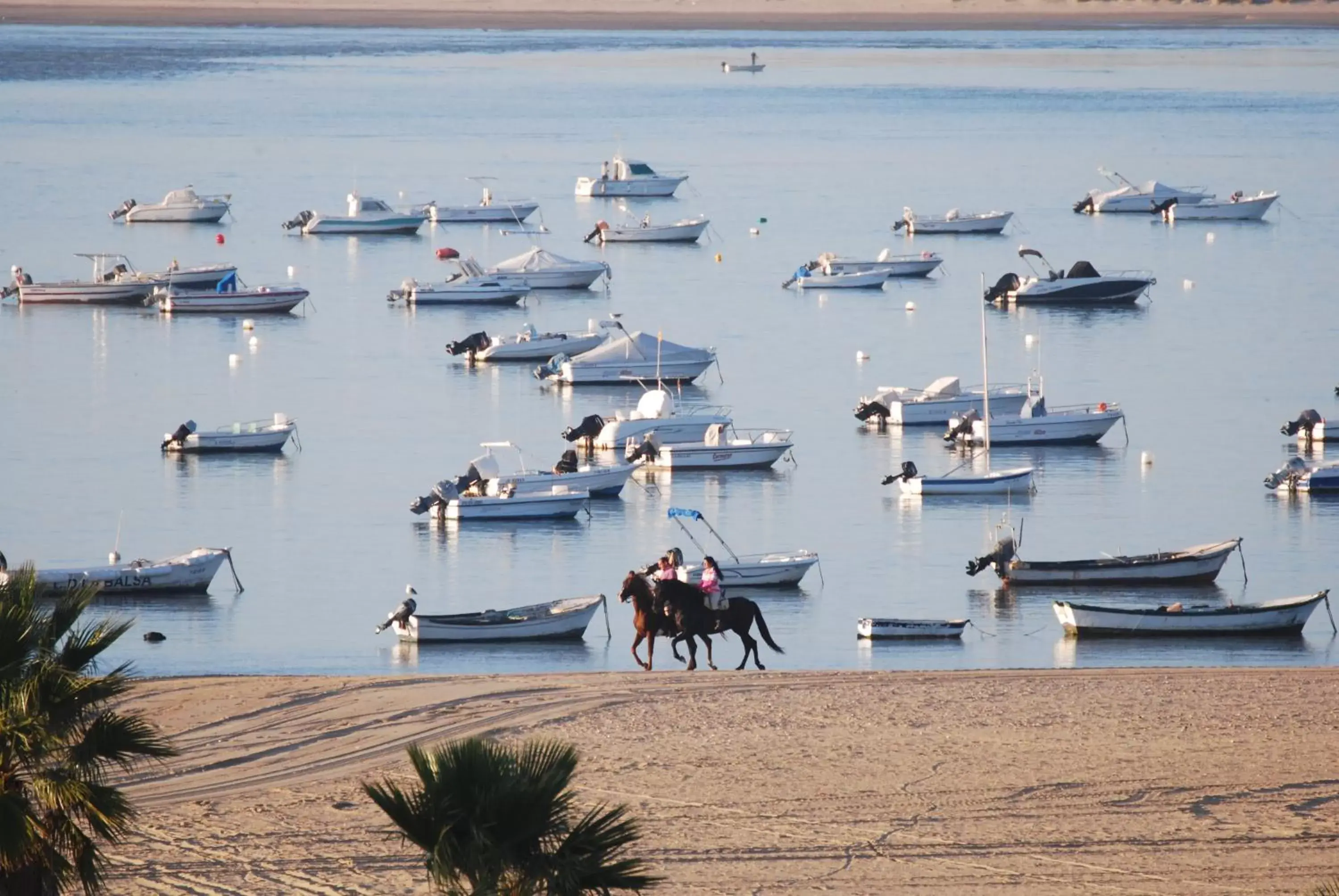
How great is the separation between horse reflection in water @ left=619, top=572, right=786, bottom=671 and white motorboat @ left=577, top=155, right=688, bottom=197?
65.2 m

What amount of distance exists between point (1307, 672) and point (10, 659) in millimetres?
16046

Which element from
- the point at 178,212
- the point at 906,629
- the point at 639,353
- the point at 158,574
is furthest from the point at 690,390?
the point at 178,212

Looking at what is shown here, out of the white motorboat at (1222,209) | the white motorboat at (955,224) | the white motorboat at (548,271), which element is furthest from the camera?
the white motorboat at (1222,209)

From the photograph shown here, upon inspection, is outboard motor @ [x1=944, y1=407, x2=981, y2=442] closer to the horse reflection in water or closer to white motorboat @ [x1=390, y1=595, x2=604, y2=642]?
white motorboat @ [x1=390, y1=595, x2=604, y2=642]

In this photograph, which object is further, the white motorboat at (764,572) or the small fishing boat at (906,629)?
the white motorboat at (764,572)

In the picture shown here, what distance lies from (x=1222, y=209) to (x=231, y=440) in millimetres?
50909

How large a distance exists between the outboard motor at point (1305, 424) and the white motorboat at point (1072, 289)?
1884 cm

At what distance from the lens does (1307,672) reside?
22797 mm

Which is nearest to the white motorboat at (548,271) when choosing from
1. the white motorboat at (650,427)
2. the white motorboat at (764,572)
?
the white motorboat at (650,427)

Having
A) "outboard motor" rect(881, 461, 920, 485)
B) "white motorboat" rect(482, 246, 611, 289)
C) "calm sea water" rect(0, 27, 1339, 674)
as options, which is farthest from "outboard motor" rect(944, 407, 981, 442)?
"white motorboat" rect(482, 246, 611, 289)

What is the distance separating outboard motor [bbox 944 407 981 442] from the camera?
4106cm

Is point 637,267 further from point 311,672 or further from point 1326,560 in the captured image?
point 311,672

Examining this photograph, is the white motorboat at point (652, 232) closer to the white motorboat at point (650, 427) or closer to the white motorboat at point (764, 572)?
the white motorboat at point (650, 427)

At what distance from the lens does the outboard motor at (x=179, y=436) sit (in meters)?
39.7
